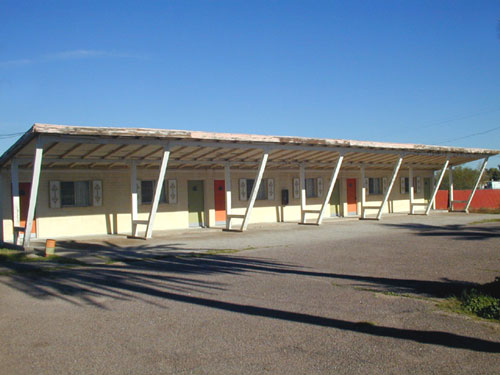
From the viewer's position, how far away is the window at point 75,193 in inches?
722

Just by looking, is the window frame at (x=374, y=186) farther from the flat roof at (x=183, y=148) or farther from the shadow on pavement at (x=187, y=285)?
the shadow on pavement at (x=187, y=285)

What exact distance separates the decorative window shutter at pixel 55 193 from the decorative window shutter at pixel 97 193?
47.9 inches

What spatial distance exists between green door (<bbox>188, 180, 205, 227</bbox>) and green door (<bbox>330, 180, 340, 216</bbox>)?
789cm

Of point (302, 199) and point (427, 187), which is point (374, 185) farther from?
point (302, 199)

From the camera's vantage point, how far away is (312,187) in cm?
2530

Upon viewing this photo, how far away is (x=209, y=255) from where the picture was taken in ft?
42.1

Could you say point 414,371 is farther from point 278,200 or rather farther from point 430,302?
point 278,200

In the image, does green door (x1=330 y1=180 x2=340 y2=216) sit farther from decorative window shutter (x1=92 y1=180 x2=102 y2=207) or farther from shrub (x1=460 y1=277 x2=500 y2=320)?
shrub (x1=460 y1=277 x2=500 y2=320)

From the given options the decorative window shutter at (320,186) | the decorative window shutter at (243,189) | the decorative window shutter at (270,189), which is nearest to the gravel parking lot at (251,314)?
the decorative window shutter at (243,189)

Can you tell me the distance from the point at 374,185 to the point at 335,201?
9.91 ft

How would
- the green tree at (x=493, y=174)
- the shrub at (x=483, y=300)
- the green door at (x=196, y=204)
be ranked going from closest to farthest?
the shrub at (x=483, y=300) → the green door at (x=196, y=204) → the green tree at (x=493, y=174)

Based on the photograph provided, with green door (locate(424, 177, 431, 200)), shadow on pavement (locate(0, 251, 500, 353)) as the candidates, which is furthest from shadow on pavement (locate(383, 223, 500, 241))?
green door (locate(424, 177, 431, 200))

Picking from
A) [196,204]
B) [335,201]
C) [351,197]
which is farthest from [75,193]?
[351,197]

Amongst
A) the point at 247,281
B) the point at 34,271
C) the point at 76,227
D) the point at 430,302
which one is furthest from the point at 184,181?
the point at 430,302
